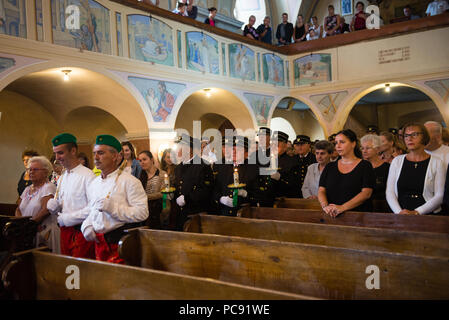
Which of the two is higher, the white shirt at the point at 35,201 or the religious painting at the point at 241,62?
the religious painting at the point at 241,62

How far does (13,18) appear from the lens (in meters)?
6.29

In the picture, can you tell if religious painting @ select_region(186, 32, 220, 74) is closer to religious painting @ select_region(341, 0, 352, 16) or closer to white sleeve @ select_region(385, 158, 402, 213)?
white sleeve @ select_region(385, 158, 402, 213)

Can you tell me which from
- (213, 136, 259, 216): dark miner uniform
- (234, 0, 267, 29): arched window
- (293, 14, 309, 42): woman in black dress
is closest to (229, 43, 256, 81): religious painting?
(293, 14, 309, 42): woman in black dress

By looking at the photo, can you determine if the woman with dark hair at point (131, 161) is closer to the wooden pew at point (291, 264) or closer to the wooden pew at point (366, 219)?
the wooden pew at point (366, 219)

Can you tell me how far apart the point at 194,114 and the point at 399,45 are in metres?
6.38

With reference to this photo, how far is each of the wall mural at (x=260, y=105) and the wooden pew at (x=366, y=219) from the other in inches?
287

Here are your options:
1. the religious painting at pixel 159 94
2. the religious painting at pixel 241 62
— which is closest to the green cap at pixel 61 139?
the religious painting at pixel 159 94

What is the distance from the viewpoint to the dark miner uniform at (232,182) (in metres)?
4.11

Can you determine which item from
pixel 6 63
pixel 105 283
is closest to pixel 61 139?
pixel 105 283

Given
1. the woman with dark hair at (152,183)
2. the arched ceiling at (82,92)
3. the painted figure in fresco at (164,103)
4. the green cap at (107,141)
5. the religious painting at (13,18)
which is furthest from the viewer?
the painted figure in fresco at (164,103)

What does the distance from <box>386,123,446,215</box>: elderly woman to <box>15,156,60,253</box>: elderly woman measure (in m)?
3.22

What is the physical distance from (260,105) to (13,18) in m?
6.88
